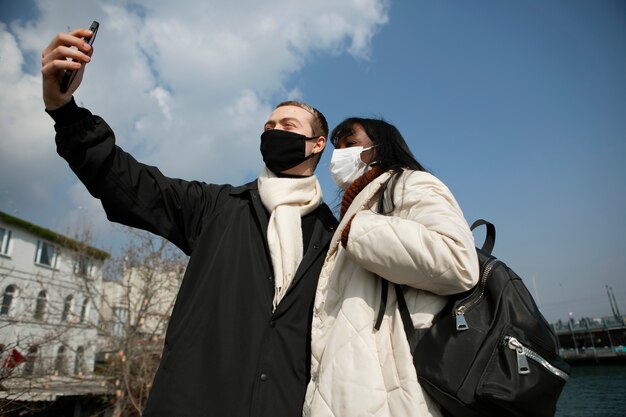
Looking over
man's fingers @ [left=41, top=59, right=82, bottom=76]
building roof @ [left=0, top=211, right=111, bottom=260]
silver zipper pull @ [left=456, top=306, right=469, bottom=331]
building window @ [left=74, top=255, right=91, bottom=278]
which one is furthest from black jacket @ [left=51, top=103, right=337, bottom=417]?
building roof @ [left=0, top=211, right=111, bottom=260]

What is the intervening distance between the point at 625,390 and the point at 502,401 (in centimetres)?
3427

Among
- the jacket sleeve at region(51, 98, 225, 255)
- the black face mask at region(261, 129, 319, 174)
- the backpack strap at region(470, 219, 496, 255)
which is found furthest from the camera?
the black face mask at region(261, 129, 319, 174)

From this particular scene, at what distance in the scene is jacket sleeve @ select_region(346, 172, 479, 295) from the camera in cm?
139

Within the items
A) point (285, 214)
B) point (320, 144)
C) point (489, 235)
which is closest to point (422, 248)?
point (489, 235)

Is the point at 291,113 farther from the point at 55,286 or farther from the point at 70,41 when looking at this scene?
the point at 55,286

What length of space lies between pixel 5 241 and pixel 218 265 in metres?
30.2

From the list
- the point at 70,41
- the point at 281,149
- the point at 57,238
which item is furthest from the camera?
the point at 57,238

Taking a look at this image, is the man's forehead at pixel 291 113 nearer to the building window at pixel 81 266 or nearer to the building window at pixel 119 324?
the building window at pixel 119 324

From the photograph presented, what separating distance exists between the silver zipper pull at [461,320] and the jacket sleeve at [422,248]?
74mm

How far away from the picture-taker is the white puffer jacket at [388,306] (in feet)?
4.47

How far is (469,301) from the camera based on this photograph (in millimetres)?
1442

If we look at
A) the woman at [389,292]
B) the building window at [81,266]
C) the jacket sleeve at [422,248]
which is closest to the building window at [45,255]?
the building window at [81,266]

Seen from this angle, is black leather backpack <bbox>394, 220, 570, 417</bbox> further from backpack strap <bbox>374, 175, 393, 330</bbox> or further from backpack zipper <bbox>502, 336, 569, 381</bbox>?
backpack strap <bbox>374, 175, 393, 330</bbox>

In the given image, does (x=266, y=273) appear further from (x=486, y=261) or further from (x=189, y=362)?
(x=486, y=261)
